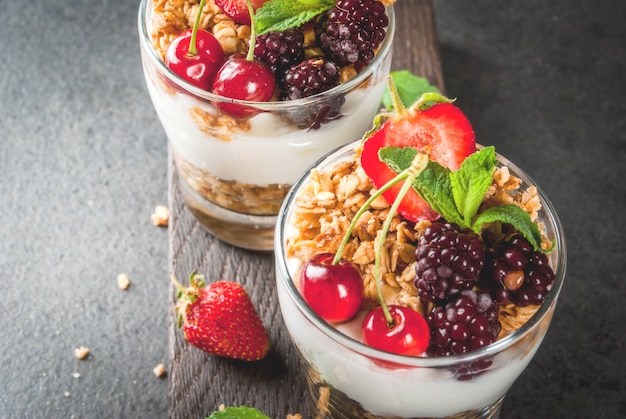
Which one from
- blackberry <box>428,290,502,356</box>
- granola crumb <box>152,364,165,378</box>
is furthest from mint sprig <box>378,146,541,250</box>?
granola crumb <box>152,364,165,378</box>

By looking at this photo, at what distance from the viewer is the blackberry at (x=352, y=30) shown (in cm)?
130

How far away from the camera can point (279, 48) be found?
1297 millimetres

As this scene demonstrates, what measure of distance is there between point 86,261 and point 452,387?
91 cm

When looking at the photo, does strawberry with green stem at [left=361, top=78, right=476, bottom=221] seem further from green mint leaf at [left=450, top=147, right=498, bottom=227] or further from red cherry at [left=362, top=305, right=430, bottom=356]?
red cherry at [left=362, top=305, right=430, bottom=356]

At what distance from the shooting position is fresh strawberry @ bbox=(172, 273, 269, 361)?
4.45 ft

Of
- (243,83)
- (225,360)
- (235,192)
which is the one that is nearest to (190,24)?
(243,83)

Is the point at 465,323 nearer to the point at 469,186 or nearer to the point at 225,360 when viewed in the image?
the point at 469,186

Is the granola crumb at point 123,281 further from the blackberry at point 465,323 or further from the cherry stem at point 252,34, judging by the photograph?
the blackberry at point 465,323

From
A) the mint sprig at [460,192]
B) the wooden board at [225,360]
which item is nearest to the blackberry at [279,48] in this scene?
the mint sprig at [460,192]

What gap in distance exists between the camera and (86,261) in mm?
1701

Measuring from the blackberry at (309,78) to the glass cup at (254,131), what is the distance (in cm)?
1

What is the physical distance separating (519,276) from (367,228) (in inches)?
8.7

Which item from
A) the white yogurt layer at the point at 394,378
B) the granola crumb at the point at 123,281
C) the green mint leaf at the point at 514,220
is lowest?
the granola crumb at the point at 123,281

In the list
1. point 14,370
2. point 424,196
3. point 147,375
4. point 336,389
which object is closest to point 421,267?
point 424,196
